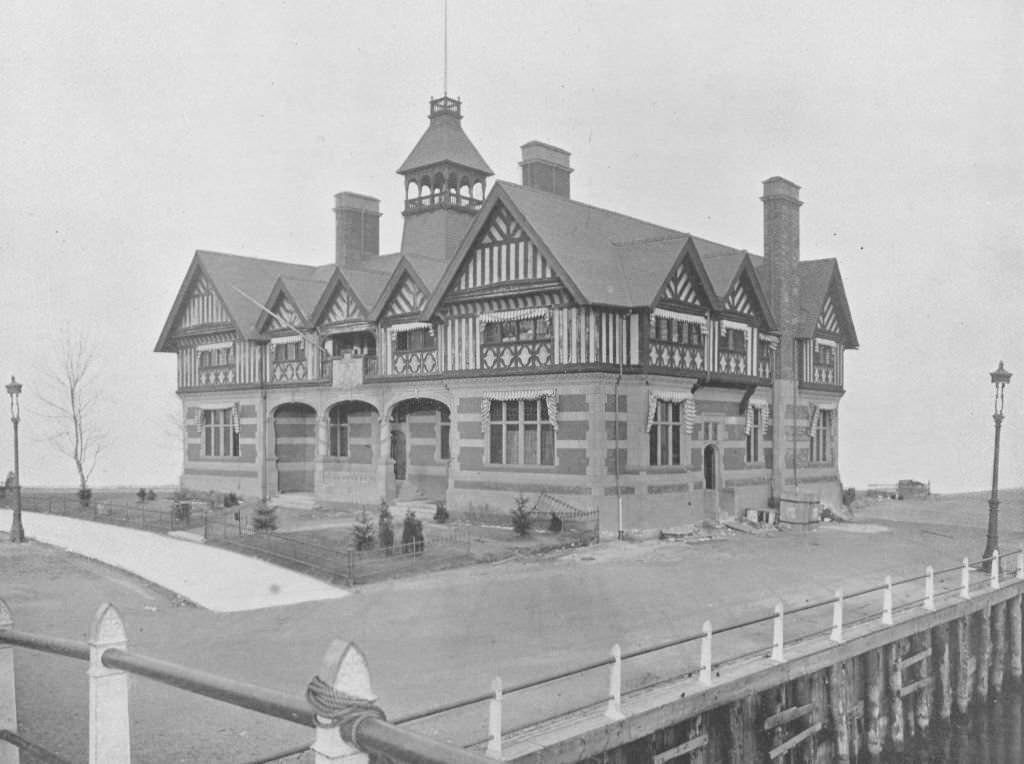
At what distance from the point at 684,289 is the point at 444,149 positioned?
12933mm

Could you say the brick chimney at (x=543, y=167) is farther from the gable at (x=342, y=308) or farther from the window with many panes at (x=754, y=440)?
the window with many panes at (x=754, y=440)

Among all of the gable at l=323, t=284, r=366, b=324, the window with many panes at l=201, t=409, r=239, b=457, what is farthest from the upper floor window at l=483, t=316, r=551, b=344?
the window with many panes at l=201, t=409, r=239, b=457

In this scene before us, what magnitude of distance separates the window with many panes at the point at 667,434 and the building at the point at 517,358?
0.21 feet

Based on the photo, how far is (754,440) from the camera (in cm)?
3556

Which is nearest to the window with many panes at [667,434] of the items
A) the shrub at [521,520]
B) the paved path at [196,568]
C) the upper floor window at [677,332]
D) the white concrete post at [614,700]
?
the upper floor window at [677,332]

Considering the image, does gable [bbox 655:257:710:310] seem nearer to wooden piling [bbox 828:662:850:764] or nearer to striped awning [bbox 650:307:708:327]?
striped awning [bbox 650:307:708:327]

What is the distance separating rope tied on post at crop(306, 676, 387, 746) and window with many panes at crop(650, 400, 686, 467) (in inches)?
1005

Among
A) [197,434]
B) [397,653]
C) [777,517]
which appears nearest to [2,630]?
[397,653]

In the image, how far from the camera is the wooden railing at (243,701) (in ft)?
11.4

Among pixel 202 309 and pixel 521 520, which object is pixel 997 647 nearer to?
pixel 521 520

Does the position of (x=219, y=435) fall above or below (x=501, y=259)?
below

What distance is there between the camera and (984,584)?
1933 cm

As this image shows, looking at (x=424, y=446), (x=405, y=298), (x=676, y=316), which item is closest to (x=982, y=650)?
(x=676, y=316)

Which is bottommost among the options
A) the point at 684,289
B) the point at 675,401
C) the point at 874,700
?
the point at 874,700
